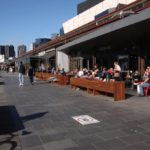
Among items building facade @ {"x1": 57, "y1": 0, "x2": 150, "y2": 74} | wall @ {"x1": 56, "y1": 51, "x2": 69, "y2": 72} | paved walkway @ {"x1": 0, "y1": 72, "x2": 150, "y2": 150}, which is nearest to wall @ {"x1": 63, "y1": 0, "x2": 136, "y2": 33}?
wall @ {"x1": 56, "y1": 51, "x2": 69, "y2": 72}

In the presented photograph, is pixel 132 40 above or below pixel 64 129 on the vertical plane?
above

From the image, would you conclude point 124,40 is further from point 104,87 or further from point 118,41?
point 104,87

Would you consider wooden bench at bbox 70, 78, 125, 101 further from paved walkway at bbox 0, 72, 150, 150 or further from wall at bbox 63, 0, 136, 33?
wall at bbox 63, 0, 136, 33

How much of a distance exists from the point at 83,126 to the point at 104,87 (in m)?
5.20

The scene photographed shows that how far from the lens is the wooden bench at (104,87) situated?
11453 millimetres

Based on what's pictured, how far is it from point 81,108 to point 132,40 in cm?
856

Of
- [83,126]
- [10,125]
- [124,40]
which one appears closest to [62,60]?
[124,40]

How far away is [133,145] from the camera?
5797 mm

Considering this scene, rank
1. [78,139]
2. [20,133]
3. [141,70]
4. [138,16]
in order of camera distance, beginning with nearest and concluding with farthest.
A: [78,139] < [20,133] < [138,16] < [141,70]

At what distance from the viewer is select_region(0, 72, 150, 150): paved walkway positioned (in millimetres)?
5996

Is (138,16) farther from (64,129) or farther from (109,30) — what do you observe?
(64,129)

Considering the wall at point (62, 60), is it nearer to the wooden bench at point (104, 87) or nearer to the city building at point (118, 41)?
the city building at point (118, 41)

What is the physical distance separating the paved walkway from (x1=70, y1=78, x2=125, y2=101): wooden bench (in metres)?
0.39

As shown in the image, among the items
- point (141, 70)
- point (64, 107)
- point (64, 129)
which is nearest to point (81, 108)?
point (64, 107)
